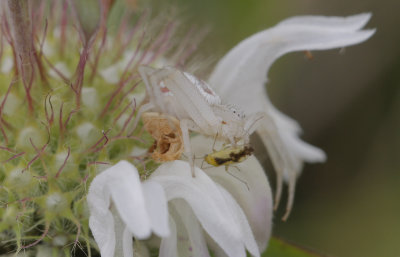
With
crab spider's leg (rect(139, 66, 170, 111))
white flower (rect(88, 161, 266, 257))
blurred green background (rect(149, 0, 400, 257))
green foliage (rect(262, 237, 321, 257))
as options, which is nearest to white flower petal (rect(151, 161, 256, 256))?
white flower (rect(88, 161, 266, 257))

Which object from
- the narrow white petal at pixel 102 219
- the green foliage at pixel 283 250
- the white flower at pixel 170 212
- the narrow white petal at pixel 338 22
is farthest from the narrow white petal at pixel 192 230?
the narrow white petal at pixel 338 22

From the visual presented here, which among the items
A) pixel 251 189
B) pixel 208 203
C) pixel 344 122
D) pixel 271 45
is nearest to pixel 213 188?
pixel 208 203

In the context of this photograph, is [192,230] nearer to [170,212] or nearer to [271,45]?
[170,212]

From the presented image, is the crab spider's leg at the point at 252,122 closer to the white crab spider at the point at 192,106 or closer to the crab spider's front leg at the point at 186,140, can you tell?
the white crab spider at the point at 192,106

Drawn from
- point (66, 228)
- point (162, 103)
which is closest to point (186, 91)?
point (162, 103)

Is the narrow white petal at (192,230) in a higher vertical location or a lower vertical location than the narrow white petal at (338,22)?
lower

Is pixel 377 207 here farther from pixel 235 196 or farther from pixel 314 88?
pixel 235 196
